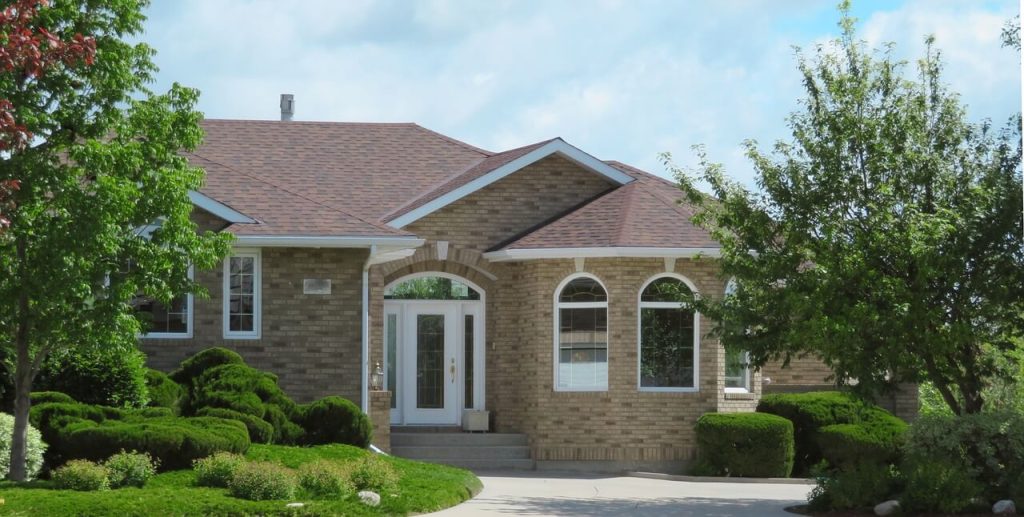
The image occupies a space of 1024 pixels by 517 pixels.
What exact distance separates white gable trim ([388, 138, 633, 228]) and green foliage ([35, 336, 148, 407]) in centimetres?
600

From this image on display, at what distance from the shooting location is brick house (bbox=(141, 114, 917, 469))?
21.9 metres

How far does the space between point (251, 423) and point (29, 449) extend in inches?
123

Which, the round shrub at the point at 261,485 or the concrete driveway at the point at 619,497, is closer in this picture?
the round shrub at the point at 261,485

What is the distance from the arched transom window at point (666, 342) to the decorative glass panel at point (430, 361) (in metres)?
A: 3.67

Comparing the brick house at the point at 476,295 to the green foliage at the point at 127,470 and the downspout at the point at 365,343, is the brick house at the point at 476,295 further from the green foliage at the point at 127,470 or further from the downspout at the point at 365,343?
the green foliage at the point at 127,470

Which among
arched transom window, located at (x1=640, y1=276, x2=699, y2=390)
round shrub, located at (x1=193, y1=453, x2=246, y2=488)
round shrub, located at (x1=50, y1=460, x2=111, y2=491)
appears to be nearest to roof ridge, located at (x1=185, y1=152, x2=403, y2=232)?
arched transom window, located at (x1=640, y1=276, x2=699, y2=390)

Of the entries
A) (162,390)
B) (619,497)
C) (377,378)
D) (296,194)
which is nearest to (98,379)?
Answer: (162,390)

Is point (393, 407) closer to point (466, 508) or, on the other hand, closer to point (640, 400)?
point (640, 400)

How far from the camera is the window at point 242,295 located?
21.9m

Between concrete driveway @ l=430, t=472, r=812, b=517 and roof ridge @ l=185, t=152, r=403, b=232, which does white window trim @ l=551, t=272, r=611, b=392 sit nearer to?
concrete driveway @ l=430, t=472, r=812, b=517

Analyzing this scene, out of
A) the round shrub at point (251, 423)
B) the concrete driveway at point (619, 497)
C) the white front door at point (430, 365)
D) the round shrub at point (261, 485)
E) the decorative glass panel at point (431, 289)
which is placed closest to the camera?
the round shrub at point (261, 485)

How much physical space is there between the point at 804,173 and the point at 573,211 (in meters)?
7.80

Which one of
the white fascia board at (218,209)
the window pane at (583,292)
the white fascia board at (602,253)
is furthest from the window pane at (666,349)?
the white fascia board at (218,209)

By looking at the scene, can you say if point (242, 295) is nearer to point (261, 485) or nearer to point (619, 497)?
point (619, 497)
